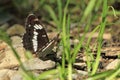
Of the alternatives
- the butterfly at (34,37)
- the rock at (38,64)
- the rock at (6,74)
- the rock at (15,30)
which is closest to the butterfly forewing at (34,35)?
the butterfly at (34,37)

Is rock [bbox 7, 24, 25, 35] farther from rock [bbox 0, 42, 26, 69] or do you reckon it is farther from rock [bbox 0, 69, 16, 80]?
rock [bbox 0, 69, 16, 80]

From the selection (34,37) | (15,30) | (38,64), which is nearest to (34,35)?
(34,37)

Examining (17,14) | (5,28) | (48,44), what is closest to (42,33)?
(48,44)

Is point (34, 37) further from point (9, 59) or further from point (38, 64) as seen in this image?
point (38, 64)

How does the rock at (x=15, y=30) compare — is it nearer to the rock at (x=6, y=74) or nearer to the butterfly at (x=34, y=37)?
the butterfly at (x=34, y=37)

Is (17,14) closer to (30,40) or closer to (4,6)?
(4,6)

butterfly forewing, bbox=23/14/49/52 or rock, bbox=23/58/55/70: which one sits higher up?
butterfly forewing, bbox=23/14/49/52

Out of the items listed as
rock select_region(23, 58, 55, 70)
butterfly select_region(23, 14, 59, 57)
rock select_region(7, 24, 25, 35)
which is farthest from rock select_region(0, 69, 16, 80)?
rock select_region(7, 24, 25, 35)

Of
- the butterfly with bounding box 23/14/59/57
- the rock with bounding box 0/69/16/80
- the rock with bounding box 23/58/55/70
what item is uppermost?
the butterfly with bounding box 23/14/59/57
